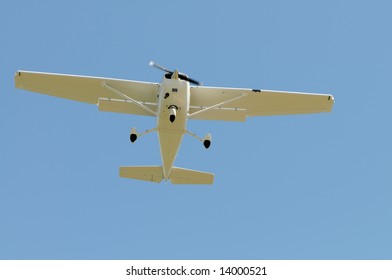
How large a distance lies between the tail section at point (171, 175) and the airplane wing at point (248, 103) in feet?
6.88

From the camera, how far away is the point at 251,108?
29.0 meters

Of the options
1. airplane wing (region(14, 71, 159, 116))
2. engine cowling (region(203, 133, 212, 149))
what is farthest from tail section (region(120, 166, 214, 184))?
engine cowling (region(203, 133, 212, 149))

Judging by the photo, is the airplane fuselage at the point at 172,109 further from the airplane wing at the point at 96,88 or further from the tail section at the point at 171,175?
the tail section at the point at 171,175

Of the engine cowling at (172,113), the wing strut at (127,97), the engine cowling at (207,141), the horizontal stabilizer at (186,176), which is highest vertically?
the wing strut at (127,97)

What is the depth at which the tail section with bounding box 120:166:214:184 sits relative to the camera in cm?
2858

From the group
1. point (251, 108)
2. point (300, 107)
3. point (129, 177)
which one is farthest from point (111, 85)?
point (300, 107)

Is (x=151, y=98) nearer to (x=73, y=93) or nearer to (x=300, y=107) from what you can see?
(x=73, y=93)

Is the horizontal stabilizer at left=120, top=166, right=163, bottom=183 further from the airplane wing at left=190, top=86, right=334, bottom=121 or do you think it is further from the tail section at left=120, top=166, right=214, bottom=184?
the airplane wing at left=190, top=86, right=334, bottom=121

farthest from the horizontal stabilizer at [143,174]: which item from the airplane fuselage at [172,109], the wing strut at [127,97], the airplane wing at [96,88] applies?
the wing strut at [127,97]

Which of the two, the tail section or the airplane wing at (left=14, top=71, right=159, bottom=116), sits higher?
the airplane wing at (left=14, top=71, right=159, bottom=116)

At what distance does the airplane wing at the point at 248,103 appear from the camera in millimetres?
27906

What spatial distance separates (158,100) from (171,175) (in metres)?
3.35

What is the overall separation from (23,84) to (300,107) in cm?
1003
